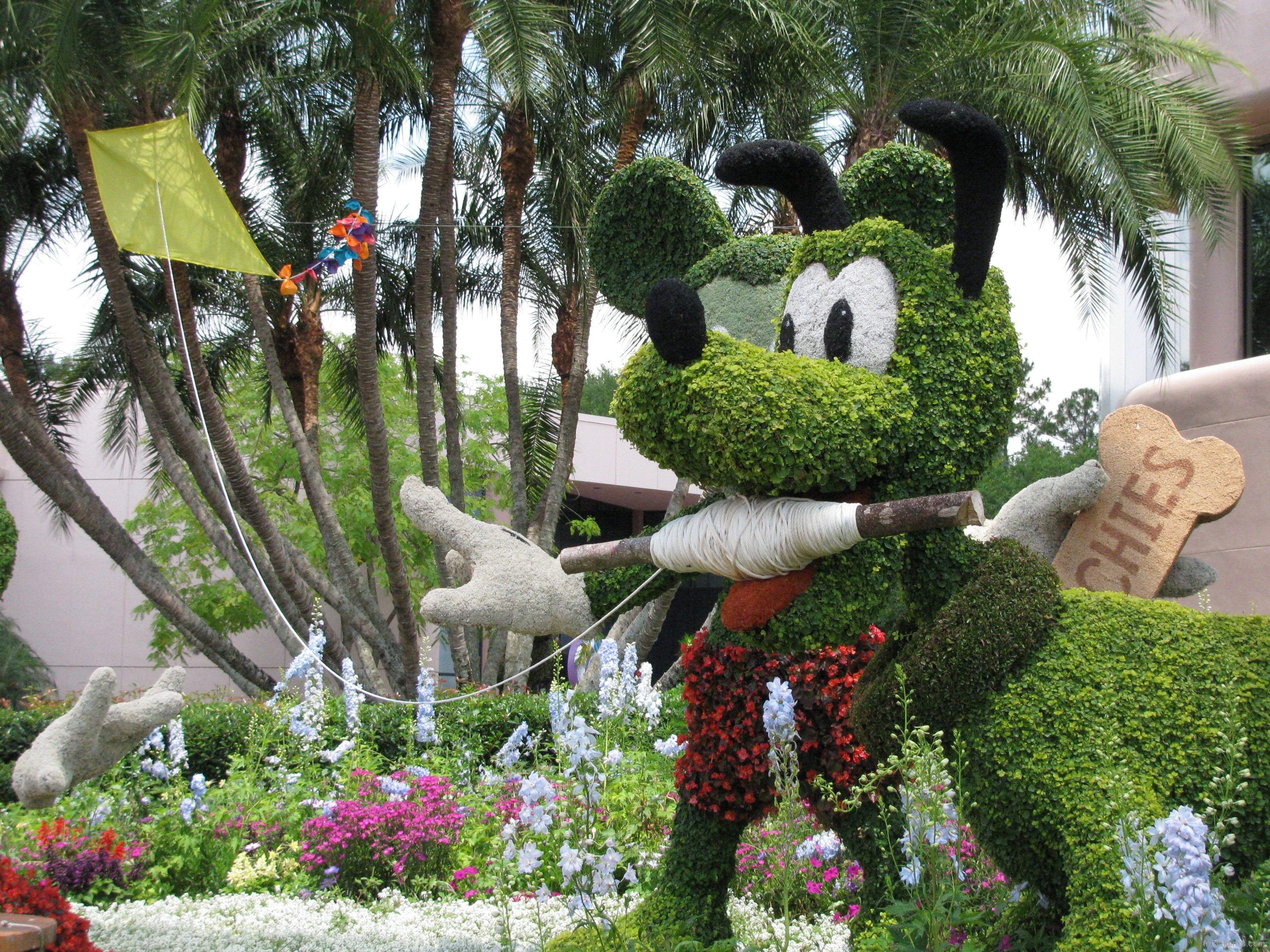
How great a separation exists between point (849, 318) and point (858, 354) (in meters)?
0.12

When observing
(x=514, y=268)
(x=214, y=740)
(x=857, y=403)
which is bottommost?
(x=214, y=740)

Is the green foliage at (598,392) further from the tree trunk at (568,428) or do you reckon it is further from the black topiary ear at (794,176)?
the black topiary ear at (794,176)

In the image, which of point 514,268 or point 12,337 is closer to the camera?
point 514,268

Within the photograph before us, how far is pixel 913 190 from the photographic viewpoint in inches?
141

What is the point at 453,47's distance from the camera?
9359 millimetres

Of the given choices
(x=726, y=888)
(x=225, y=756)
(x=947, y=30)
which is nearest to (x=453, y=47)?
(x=947, y=30)

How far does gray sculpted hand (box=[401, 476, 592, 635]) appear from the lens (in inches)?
142

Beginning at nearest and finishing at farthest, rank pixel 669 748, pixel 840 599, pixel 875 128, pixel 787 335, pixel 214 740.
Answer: pixel 840 599 → pixel 787 335 → pixel 669 748 → pixel 875 128 → pixel 214 740

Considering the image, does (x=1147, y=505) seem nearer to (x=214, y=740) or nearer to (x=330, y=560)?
(x=214, y=740)

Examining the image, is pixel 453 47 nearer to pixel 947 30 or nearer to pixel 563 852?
pixel 947 30

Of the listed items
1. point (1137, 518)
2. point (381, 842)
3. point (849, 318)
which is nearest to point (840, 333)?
point (849, 318)

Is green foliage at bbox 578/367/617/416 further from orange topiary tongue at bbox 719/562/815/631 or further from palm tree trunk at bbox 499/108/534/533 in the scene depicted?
orange topiary tongue at bbox 719/562/815/631

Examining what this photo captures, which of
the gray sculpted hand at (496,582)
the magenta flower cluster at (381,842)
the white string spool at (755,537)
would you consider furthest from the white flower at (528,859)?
the magenta flower cluster at (381,842)

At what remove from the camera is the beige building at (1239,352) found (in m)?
7.17
